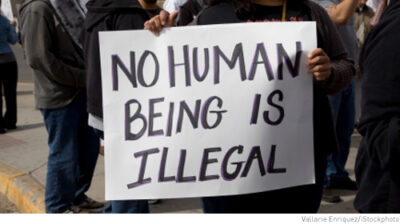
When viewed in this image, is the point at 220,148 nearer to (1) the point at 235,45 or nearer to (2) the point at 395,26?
(1) the point at 235,45

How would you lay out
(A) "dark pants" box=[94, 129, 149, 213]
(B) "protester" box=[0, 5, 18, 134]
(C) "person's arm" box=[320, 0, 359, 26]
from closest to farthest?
(A) "dark pants" box=[94, 129, 149, 213]
(C) "person's arm" box=[320, 0, 359, 26]
(B) "protester" box=[0, 5, 18, 134]

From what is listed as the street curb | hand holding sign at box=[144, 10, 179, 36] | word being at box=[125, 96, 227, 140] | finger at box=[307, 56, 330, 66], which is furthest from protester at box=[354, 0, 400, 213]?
the street curb

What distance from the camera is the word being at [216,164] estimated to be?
85.8 inches

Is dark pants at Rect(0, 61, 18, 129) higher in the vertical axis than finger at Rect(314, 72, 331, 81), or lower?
lower

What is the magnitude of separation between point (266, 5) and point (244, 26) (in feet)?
0.57

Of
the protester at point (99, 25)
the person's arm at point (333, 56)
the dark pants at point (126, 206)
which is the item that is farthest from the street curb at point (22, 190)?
the person's arm at point (333, 56)

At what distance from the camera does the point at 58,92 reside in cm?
393

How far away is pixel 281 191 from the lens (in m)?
2.35

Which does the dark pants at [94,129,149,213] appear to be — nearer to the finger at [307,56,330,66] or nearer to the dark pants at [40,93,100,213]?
the dark pants at [40,93,100,213]

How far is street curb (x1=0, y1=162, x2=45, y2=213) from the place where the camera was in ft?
15.5

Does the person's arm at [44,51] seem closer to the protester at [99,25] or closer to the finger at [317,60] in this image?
the protester at [99,25]

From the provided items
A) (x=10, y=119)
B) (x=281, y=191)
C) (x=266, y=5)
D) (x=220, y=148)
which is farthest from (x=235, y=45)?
(x=10, y=119)

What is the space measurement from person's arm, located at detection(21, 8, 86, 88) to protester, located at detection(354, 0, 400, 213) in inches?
94.1

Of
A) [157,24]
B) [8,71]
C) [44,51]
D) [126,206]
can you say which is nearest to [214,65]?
[157,24]
